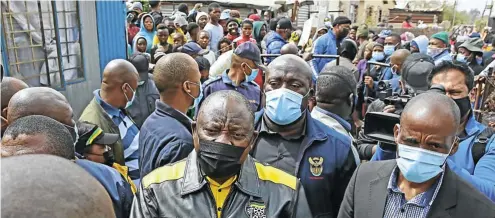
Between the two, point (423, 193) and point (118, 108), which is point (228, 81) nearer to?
point (118, 108)

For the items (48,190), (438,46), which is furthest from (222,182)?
(438,46)

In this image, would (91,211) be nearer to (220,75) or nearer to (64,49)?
(220,75)

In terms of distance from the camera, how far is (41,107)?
2.40 m

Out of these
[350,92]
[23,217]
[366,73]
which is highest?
[23,217]

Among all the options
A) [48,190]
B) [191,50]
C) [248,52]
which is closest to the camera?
[48,190]

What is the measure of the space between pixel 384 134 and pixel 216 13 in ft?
→ 23.5

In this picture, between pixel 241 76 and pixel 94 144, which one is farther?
pixel 241 76

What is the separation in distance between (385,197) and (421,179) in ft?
0.66

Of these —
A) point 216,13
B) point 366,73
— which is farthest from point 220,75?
point 216,13

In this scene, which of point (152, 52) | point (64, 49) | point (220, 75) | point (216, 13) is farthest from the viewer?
point (216, 13)

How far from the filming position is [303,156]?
243 cm

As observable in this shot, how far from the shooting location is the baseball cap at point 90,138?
8.26 ft

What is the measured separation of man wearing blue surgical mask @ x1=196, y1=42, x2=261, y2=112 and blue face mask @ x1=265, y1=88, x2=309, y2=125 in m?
1.56

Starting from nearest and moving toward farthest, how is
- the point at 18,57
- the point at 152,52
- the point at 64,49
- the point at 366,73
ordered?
the point at 18,57
the point at 64,49
the point at 366,73
the point at 152,52
